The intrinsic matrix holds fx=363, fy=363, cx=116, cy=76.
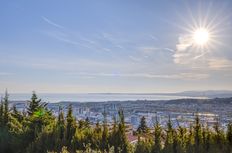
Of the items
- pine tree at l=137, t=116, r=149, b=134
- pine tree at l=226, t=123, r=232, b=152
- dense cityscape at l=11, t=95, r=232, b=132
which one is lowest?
pine tree at l=137, t=116, r=149, b=134

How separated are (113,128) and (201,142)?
5.48 metres

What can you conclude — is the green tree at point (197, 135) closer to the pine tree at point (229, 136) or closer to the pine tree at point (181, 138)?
the pine tree at point (181, 138)

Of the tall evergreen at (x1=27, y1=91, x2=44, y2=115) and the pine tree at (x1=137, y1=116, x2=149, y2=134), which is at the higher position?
the tall evergreen at (x1=27, y1=91, x2=44, y2=115)

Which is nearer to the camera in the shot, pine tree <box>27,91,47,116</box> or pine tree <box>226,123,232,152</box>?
→ pine tree <box>226,123,232,152</box>

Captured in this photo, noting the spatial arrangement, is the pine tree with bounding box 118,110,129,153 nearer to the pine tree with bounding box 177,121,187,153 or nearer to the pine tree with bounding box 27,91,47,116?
the pine tree with bounding box 177,121,187,153

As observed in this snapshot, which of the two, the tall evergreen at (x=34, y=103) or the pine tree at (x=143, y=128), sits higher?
the tall evergreen at (x=34, y=103)

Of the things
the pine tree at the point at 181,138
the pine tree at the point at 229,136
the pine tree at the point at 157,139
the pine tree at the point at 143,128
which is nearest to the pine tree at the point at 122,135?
the pine tree at the point at 157,139

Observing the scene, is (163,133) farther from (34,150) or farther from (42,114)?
(42,114)

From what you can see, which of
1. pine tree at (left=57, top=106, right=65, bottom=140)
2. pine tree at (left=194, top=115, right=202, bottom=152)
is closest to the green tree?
pine tree at (left=194, top=115, right=202, bottom=152)

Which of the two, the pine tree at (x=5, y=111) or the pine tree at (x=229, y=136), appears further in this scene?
the pine tree at (x=5, y=111)

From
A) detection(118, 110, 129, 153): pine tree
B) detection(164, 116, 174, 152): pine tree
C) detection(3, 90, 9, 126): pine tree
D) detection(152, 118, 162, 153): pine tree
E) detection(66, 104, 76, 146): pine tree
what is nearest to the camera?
detection(152, 118, 162, 153): pine tree

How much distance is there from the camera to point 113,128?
73.3 feet

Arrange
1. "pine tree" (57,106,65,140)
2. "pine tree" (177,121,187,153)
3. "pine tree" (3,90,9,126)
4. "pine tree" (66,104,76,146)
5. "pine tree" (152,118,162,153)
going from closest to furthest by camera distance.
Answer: "pine tree" (177,121,187,153) < "pine tree" (152,118,162,153) < "pine tree" (66,104,76,146) < "pine tree" (57,106,65,140) < "pine tree" (3,90,9,126)

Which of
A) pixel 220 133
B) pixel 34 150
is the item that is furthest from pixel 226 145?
pixel 34 150
